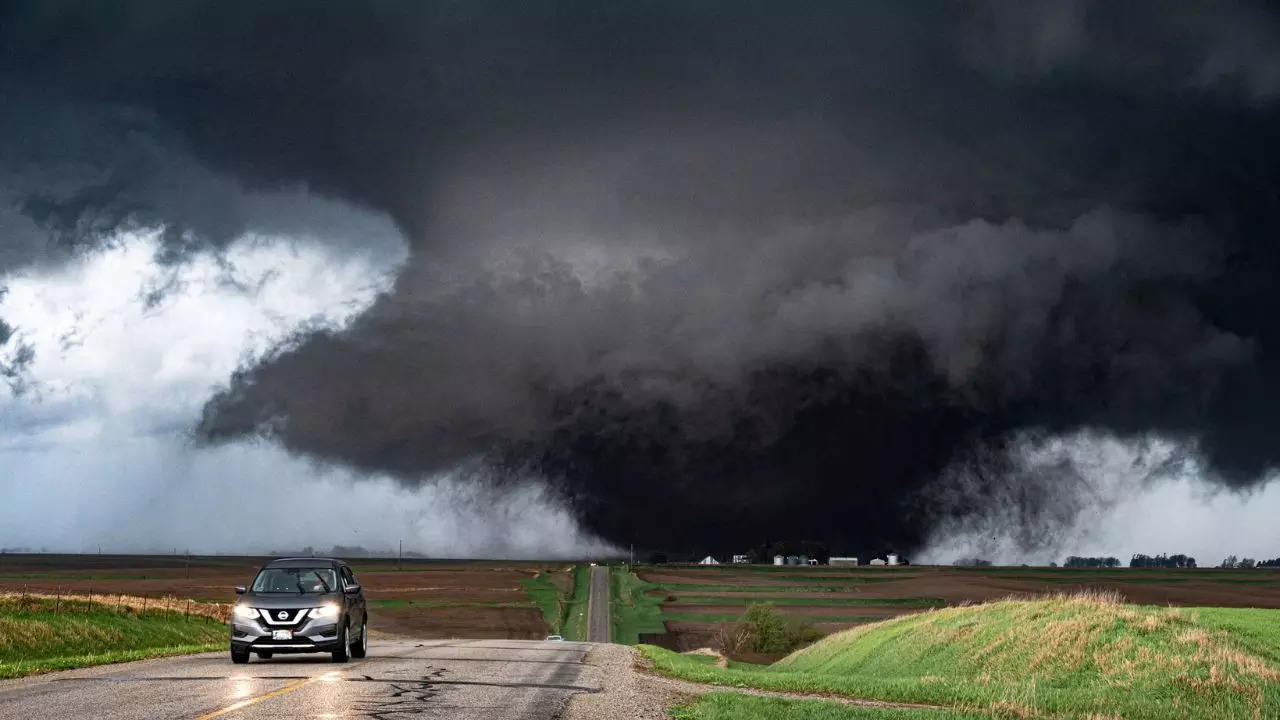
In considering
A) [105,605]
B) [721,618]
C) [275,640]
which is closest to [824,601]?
[721,618]

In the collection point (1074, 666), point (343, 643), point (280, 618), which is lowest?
point (1074, 666)

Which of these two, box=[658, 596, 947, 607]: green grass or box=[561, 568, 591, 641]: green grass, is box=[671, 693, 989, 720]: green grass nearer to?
box=[561, 568, 591, 641]: green grass

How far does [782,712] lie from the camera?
58.9 feet

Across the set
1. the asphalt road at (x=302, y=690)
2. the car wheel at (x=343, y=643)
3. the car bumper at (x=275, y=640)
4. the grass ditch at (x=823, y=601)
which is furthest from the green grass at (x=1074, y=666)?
the grass ditch at (x=823, y=601)

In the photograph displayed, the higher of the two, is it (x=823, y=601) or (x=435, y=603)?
(x=435, y=603)

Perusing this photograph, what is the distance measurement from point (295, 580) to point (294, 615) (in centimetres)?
214

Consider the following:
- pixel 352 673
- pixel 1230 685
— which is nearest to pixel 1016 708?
pixel 1230 685

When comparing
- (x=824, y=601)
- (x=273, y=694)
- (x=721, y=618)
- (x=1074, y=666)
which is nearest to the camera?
(x=273, y=694)

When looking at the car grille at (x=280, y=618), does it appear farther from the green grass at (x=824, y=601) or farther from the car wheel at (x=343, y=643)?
the green grass at (x=824, y=601)

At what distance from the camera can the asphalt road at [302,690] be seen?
15.4 meters

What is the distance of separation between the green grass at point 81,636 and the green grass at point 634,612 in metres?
73.4

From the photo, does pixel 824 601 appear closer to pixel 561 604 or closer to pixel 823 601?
pixel 823 601

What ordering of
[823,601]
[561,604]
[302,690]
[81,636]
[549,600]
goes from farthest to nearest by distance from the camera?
[823,601], [549,600], [561,604], [81,636], [302,690]

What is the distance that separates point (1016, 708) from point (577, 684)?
872cm
